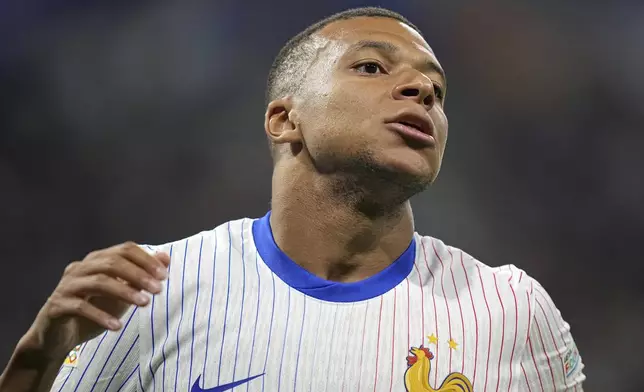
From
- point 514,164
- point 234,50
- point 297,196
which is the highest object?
point 234,50

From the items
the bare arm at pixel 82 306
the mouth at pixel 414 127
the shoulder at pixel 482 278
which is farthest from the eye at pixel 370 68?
the bare arm at pixel 82 306

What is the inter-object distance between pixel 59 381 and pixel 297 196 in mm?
846

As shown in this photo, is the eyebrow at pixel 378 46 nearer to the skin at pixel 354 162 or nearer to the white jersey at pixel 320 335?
the skin at pixel 354 162

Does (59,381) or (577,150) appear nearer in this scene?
(59,381)

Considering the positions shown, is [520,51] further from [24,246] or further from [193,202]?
[24,246]

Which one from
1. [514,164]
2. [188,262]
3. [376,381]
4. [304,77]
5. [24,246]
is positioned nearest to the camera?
[376,381]

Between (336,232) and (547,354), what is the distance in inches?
27.1

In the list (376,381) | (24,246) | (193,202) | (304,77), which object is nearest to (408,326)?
(376,381)

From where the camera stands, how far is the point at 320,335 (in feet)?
6.98

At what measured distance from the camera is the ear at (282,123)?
2484 mm

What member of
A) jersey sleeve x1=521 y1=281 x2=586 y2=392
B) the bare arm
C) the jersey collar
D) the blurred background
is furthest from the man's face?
the blurred background

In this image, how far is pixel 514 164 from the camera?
4.71 meters

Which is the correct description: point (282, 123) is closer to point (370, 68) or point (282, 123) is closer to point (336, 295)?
point (370, 68)

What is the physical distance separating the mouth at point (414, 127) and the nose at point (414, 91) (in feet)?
0.21
